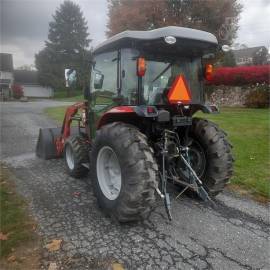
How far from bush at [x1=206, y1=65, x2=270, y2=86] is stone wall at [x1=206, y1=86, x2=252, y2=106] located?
30cm

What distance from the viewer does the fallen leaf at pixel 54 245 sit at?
3.06m

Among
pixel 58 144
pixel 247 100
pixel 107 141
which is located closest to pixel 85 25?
pixel 247 100

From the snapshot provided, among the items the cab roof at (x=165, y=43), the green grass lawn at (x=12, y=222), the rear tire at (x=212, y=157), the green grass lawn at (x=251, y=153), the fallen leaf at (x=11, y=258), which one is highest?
the cab roof at (x=165, y=43)

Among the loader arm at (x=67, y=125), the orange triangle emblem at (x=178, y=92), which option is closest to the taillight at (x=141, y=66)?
the orange triangle emblem at (x=178, y=92)

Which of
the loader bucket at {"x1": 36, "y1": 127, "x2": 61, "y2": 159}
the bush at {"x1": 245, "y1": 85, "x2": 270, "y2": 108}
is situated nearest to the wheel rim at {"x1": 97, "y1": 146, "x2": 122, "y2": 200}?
the loader bucket at {"x1": 36, "y1": 127, "x2": 61, "y2": 159}

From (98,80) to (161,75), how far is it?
1.08m

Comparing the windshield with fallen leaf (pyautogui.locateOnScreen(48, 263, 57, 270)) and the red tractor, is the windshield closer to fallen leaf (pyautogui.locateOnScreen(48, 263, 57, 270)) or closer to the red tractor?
the red tractor

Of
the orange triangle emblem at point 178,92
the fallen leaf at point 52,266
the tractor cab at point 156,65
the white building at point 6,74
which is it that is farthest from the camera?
the white building at point 6,74

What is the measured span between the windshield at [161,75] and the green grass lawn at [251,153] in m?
1.97

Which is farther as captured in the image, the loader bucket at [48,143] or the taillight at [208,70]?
the loader bucket at [48,143]

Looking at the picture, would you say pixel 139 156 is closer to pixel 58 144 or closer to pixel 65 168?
pixel 65 168

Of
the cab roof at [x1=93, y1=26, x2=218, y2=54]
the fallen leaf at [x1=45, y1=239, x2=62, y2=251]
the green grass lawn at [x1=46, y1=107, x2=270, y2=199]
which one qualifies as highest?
the cab roof at [x1=93, y1=26, x2=218, y2=54]

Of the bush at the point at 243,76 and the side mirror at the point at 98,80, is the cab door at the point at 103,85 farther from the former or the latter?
the bush at the point at 243,76

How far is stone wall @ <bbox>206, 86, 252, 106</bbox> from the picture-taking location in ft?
52.2
